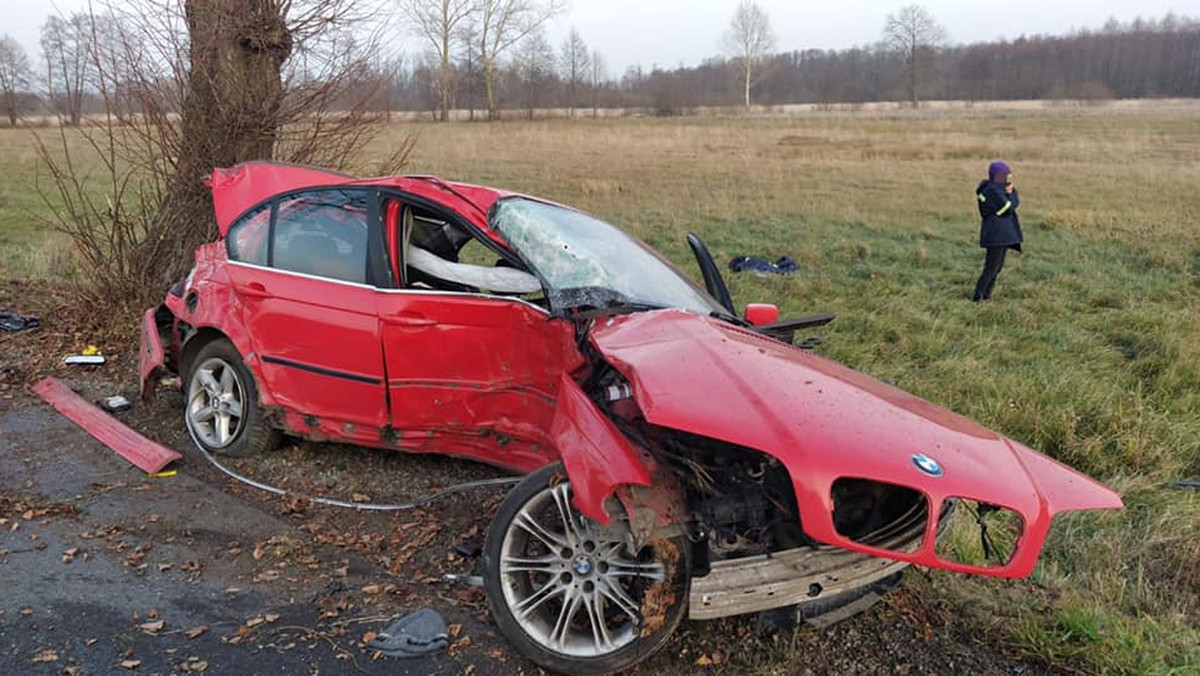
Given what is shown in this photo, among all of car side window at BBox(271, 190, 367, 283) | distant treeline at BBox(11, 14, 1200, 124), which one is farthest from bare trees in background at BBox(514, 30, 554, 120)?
car side window at BBox(271, 190, 367, 283)

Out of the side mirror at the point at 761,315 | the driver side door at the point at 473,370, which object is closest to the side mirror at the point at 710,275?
the side mirror at the point at 761,315

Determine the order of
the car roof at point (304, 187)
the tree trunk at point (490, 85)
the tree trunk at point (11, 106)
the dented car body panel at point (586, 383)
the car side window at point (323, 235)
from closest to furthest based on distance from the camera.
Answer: the dented car body panel at point (586, 383) < the car roof at point (304, 187) < the car side window at point (323, 235) < the tree trunk at point (11, 106) < the tree trunk at point (490, 85)

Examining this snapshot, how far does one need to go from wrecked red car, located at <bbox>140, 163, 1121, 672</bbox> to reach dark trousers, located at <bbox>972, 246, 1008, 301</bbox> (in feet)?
19.2

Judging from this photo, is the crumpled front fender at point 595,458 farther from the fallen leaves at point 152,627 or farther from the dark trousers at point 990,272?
the dark trousers at point 990,272

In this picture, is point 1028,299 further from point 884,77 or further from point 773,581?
point 884,77

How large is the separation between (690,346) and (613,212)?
1309cm

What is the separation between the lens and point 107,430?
5.20 meters

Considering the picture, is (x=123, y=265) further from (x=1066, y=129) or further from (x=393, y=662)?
(x=1066, y=129)

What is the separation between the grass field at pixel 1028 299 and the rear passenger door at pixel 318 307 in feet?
9.17

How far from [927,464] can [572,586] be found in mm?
1236

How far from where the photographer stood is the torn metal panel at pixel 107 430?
4.73 metres

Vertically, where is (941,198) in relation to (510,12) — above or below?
below

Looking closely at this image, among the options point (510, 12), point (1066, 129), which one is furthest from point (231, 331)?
point (510, 12)

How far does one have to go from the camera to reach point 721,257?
11531 millimetres
